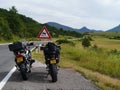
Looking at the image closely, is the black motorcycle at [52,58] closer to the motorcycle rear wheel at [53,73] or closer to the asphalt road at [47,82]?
the motorcycle rear wheel at [53,73]

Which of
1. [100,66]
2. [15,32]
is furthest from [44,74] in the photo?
[15,32]

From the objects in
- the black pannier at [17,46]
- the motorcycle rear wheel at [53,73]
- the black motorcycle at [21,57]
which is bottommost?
the motorcycle rear wheel at [53,73]

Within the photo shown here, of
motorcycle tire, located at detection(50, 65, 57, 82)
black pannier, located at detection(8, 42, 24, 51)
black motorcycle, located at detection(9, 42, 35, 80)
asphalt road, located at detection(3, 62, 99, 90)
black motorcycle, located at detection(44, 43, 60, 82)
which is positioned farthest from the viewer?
black pannier, located at detection(8, 42, 24, 51)

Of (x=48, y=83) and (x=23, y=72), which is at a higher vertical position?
(x=23, y=72)

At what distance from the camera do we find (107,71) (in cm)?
1568

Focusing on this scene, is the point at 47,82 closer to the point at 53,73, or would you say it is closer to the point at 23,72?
the point at 53,73

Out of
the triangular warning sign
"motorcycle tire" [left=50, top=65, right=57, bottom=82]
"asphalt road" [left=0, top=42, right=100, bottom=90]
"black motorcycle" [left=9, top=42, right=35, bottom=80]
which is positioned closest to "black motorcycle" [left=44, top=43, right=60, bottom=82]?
"motorcycle tire" [left=50, top=65, right=57, bottom=82]

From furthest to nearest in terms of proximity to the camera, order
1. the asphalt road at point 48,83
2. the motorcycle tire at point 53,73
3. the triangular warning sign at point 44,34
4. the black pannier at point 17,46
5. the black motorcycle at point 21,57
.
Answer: the triangular warning sign at point 44,34 < the black pannier at point 17,46 < the black motorcycle at point 21,57 < the motorcycle tire at point 53,73 < the asphalt road at point 48,83

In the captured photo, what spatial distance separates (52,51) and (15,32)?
9203 centimetres

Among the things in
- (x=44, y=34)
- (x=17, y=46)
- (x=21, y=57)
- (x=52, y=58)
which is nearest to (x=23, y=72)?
(x=21, y=57)

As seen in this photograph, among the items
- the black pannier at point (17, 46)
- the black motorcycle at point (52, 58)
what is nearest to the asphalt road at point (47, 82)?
the black motorcycle at point (52, 58)

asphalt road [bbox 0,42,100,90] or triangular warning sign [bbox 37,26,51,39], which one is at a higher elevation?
triangular warning sign [bbox 37,26,51,39]

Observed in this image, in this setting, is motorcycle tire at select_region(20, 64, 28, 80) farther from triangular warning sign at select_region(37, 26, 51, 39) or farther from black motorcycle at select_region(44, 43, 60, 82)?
triangular warning sign at select_region(37, 26, 51, 39)

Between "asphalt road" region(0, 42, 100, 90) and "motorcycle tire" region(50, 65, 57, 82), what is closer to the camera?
"asphalt road" region(0, 42, 100, 90)
